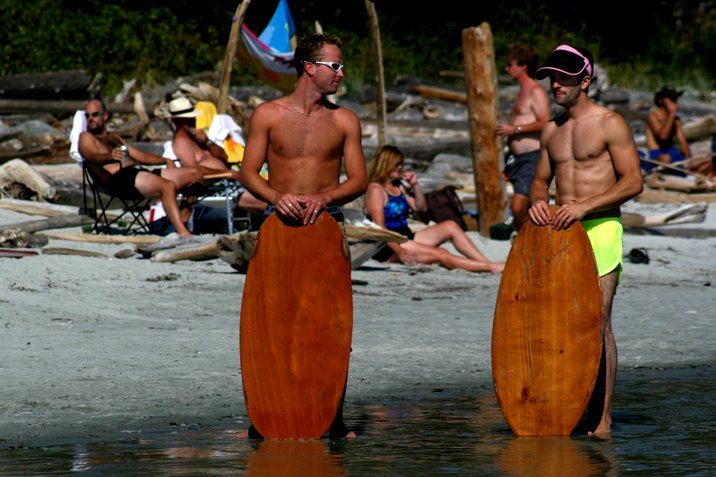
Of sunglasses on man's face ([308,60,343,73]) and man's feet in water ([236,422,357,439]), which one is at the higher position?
sunglasses on man's face ([308,60,343,73])

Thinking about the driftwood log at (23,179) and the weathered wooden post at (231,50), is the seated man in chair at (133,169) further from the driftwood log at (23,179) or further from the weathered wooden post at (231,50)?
the weathered wooden post at (231,50)

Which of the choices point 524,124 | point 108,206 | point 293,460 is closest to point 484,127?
point 524,124

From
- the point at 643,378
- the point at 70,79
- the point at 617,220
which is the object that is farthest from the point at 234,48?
the point at 617,220

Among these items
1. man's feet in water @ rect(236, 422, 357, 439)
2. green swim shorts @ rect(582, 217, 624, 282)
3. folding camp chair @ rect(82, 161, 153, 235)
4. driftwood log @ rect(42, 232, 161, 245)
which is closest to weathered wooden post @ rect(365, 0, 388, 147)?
folding camp chair @ rect(82, 161, 153, 235)

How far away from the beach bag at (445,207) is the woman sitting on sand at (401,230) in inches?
66.5

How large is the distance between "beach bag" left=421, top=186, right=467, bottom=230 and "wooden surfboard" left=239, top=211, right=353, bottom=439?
825 cm

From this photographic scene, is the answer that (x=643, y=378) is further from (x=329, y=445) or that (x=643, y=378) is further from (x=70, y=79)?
(x=70, y=79)

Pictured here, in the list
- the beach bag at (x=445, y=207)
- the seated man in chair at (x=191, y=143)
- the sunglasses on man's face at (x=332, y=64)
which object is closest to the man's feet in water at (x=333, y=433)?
the sunglasses on man's face at (x=332, y=64)

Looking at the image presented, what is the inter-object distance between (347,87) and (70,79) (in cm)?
589

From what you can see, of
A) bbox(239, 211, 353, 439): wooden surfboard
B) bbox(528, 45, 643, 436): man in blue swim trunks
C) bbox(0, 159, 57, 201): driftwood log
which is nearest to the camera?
bbox(239, 211, 353, 439): wooden surfboard

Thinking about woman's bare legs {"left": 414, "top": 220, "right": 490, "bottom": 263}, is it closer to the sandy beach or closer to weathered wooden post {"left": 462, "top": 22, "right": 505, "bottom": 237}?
the sandy beach

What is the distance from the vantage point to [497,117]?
14555 mm

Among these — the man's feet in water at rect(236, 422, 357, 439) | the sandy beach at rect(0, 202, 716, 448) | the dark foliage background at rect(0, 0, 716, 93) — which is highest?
the dark foliage background at rect(0, 0, 716, 93)

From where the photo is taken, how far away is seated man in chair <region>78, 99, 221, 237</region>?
12.2 m
